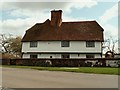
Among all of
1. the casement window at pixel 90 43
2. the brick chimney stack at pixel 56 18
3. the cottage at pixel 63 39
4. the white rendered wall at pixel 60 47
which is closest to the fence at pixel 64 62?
the white rendered wall at pixel 60 47

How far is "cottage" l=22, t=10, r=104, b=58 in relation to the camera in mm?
55000

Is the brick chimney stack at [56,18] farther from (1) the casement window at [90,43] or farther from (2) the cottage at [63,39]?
(1) the casement window at [90,43]

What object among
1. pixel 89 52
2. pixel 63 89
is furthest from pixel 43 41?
pixel 63 89

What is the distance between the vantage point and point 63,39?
5578 centimetres

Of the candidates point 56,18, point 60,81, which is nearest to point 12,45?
point 56,18

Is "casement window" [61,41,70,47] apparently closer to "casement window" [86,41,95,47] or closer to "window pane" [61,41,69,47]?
"window pane" [61,41,69,47]

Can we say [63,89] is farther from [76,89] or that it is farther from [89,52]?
[89,52]

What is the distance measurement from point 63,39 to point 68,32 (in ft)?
8.12

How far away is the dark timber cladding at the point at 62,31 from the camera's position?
183 feet

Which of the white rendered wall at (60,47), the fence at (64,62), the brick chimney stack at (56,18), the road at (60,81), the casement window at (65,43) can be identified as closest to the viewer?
the road at (60,81)

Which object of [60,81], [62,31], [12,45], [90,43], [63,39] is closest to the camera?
[60,81]

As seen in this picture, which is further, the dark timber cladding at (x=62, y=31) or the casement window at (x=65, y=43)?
the casement window at (x=65, y=43)

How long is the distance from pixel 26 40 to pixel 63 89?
152 feet

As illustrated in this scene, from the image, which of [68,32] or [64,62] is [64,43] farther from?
[64,62]
